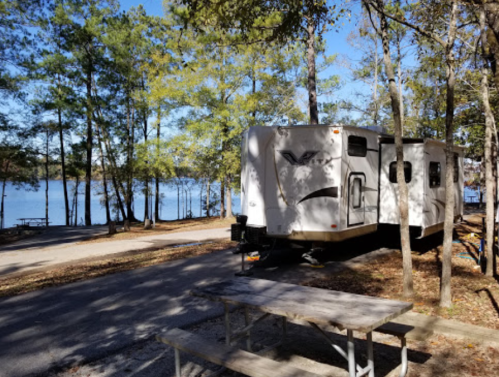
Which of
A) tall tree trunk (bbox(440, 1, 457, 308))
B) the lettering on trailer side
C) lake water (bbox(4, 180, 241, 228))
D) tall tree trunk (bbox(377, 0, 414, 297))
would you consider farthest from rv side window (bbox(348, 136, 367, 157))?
lake water (bbox(4, 180, 241, 228))

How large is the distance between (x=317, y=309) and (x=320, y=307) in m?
0.06

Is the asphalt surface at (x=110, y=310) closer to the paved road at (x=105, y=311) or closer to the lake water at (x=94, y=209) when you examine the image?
the paved road at (x=105, y=311)

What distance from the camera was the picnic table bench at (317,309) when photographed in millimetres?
3152

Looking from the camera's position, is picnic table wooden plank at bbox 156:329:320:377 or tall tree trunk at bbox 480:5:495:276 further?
tall tree trunk at bbox 480:5:495:276

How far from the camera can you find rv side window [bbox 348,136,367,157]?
8.49m

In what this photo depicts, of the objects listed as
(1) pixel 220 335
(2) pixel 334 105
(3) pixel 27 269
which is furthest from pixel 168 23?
(1) pixel 220 335

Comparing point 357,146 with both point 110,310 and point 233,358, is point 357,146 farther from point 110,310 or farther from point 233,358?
point 233,358

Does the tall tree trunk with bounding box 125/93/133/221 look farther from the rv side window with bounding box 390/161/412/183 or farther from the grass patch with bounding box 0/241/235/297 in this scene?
the rv side window with bounding box 390/161/412/183

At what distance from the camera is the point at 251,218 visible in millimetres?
8461

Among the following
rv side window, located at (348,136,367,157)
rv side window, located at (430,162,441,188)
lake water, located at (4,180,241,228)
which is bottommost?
lake water, located at (4,180,241,228)

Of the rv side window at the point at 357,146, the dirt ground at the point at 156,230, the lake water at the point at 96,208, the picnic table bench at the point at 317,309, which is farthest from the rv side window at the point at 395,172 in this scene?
the lake water at the point at 96,208

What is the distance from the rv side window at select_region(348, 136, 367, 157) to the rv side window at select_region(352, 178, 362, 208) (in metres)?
0.56

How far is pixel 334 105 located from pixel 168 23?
36.9 ft

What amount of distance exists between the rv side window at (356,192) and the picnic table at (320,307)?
15.3 feet
